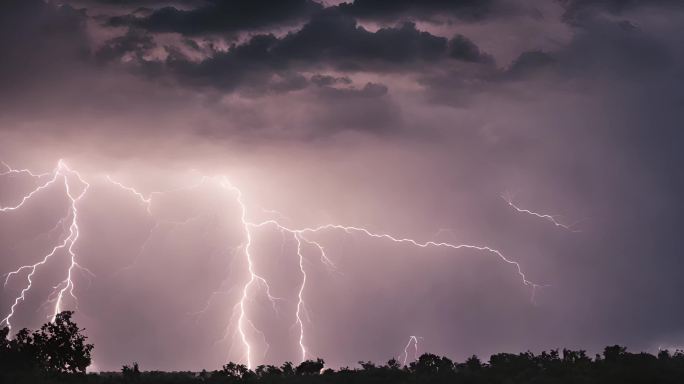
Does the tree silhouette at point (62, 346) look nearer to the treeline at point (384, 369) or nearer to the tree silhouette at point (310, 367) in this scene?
the treeline at point (384, 369)

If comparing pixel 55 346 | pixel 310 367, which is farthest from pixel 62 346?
pixel 310 367

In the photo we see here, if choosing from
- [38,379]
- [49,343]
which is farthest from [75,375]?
[49,343]

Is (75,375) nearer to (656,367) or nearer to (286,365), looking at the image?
(286,365)

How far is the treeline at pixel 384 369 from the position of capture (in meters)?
38.0

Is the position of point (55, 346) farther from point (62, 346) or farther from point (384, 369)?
point (384, 369)

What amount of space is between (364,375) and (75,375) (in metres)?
12.8

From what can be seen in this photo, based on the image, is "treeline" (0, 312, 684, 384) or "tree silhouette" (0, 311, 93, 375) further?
"tree silhouette" (0, 311, 93, 375)

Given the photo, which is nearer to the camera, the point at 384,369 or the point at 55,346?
the point at 384,369

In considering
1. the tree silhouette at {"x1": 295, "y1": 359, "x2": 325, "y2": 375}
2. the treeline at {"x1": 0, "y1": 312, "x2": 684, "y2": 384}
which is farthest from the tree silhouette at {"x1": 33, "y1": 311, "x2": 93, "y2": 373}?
the tree silhouette at {"x1": 295, "y1": 359, "x2": 325, "y2": 375}

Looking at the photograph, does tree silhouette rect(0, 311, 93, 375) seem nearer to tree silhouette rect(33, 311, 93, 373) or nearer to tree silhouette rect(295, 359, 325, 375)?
tree silhouette rect(33, 311, 93, 373)

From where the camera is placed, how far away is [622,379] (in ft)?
121

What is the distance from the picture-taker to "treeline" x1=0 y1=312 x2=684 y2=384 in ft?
125

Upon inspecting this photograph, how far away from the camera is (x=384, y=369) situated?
43.6 m

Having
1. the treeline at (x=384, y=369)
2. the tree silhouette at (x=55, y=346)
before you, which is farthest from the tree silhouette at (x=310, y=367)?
the tree silhouette at (x=55, y=346)
